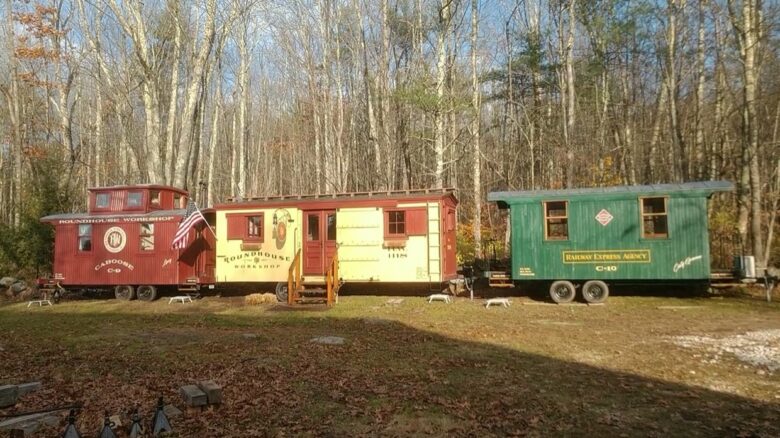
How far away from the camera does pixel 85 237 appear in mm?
16703

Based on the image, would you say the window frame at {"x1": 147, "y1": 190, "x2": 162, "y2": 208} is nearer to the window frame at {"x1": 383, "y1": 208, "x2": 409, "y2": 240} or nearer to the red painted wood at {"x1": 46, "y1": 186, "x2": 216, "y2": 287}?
the red painted wood at {"x1": 46, "y1": 186, "x2": 216, "y2": 287}

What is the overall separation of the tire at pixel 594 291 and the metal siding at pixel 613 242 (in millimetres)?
177

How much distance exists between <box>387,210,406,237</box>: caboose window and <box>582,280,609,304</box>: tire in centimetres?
496

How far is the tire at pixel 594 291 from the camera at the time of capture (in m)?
13.1

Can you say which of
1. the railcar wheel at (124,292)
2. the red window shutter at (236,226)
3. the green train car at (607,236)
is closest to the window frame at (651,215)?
the green train car at (607,236)

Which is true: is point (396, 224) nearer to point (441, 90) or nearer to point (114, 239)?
point (441, 90)

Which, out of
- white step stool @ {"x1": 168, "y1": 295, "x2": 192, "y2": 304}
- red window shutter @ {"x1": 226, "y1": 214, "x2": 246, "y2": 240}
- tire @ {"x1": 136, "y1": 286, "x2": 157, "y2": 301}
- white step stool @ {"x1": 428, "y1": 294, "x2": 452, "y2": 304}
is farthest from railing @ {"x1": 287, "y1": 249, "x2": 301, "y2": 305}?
tire @ {"x1": 136, "y1": 286, "x2": 157, "y2": 301}

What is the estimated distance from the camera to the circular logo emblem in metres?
16.3

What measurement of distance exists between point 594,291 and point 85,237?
15.5 meters

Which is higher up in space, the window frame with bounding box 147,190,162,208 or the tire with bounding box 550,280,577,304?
the window frame with bounding box 147,190,162,208

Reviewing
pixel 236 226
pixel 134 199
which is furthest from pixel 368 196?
pixel 134 199

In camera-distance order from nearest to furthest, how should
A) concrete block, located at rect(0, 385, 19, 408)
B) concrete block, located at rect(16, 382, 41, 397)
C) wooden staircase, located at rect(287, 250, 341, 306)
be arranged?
concrete block, located at rect(0, 385, 19, 408) → concrete block, located at rect(16, 382, 41, 397) → wooden staircase, located at rect(287, 250, 341, 306)

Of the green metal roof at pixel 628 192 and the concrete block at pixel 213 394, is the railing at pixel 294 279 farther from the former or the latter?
the concrete block at pixel 213 394

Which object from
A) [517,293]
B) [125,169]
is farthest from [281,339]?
[125,169]
